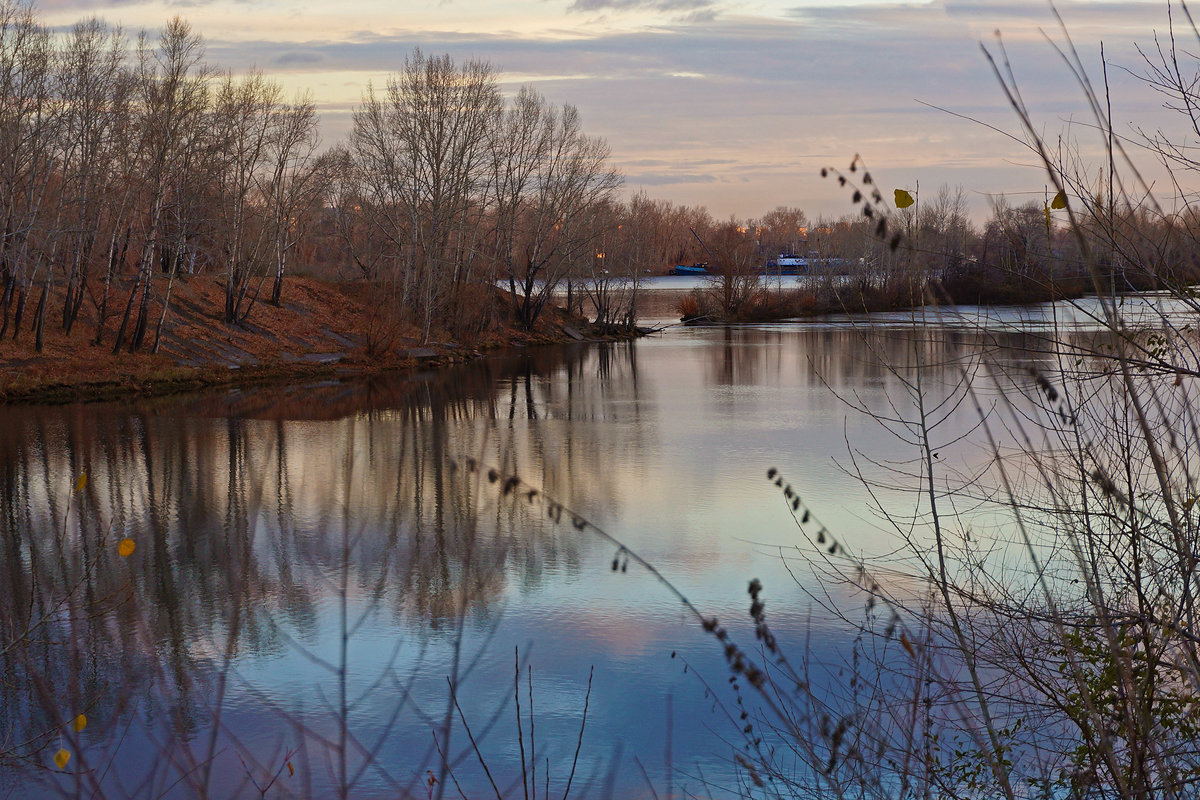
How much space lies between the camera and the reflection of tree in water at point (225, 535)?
6.94m

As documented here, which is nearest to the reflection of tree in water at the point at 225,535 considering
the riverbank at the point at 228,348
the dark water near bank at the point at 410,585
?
the dark water near bank at the point at 410,585

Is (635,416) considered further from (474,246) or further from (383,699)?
(474,246)

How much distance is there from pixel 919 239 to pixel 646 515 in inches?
324

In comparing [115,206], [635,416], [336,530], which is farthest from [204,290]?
[336,530]

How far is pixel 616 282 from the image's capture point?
49.6 metres

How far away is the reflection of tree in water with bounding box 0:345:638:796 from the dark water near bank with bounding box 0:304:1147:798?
48 millimetres

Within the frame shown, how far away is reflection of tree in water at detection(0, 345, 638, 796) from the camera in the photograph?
22.8ft

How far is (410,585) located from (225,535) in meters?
2.79

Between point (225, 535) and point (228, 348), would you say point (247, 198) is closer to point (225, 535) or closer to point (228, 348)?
point (228, 348)

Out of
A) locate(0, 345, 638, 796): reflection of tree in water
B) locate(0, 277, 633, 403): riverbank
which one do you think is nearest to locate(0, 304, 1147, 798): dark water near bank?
locate(0, 345, 638, 796): reflection of tree in water

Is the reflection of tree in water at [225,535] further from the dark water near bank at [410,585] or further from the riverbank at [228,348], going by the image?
the riverbank at [228,348]

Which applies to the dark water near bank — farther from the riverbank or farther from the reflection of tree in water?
the riverbank

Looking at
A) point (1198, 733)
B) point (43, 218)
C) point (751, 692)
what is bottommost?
point (751, 692)

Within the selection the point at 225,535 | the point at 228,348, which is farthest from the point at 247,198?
the point at 225,535
